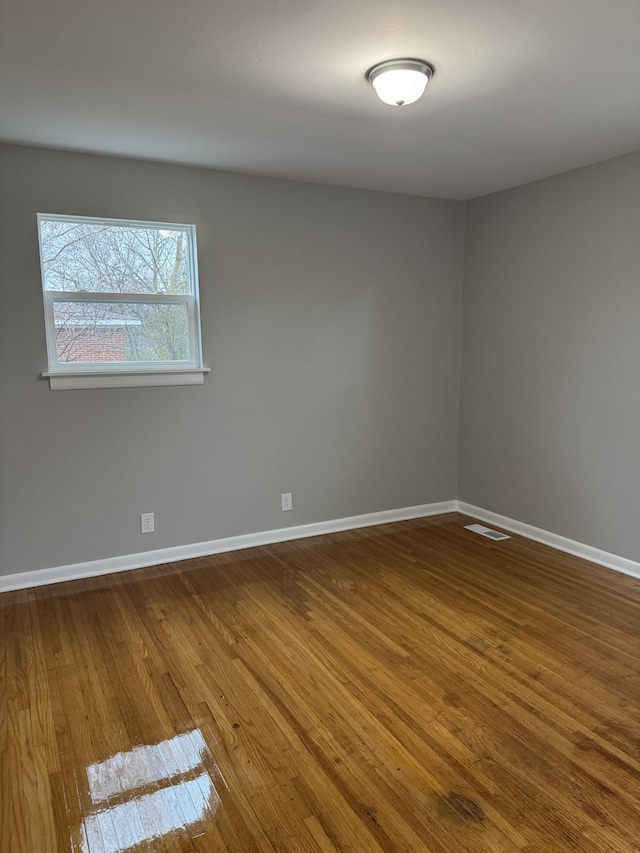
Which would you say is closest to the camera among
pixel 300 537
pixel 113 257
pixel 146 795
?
pixel 146 795

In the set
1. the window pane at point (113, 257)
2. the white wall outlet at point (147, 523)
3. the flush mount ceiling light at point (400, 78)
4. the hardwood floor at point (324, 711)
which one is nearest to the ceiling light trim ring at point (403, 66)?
the flush mount ceiling light at point (400, 78)

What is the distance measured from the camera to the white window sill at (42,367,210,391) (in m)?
3.35

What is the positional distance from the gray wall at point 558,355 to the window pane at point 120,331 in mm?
2308

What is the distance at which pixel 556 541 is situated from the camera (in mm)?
4016

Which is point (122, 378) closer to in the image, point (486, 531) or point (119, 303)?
point (119, 303)

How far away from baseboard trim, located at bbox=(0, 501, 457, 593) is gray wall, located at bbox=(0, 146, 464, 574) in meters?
0.06

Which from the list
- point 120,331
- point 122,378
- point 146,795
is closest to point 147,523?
point 122,378

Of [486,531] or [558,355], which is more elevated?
[558,355]

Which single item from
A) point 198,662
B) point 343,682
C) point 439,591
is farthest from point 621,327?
point 198,662

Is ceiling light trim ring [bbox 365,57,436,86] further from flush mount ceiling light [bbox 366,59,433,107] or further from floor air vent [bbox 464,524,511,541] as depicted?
floor air vent [bbox 464,524,511,541]

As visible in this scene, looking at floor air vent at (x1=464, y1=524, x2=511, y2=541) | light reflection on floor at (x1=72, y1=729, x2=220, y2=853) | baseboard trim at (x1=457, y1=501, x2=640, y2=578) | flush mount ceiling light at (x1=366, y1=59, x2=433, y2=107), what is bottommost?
light reflection on floor at (x1=72, y1=729, x2=220, y2=853)

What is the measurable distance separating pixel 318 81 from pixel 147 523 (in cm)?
265

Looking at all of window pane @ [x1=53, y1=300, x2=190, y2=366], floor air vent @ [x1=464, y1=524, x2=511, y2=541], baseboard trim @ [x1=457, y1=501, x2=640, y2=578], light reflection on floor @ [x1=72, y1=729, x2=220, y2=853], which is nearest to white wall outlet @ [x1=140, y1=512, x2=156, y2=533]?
window pane @ [x1=53, y1=300, x2=190, y2=366]

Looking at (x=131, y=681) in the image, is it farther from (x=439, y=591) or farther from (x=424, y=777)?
(x=439, y=591)
